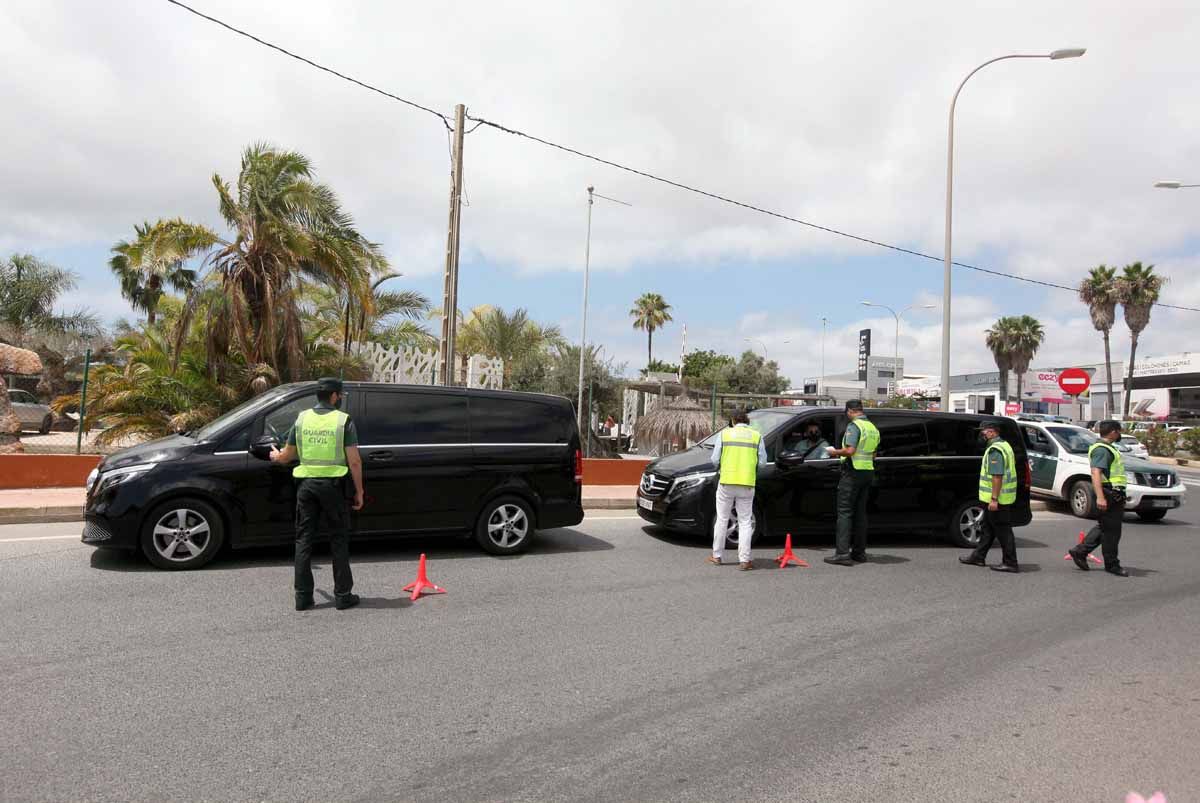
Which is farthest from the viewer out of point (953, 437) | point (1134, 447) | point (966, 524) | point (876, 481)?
point (1134, 447)

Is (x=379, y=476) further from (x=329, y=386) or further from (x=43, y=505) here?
(x=43, y=505)

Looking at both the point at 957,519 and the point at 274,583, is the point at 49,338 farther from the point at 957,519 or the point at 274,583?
the point at 957,519

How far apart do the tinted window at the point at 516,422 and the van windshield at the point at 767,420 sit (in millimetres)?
2344

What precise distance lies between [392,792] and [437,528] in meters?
5.05

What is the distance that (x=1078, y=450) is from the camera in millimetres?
15305

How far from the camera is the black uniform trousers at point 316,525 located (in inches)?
242

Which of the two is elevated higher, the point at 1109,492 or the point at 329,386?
the point at 329,386

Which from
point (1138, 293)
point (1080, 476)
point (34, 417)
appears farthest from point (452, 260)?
point (1138, 293)

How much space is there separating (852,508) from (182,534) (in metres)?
6.76

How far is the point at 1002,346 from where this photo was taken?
51.2 meters

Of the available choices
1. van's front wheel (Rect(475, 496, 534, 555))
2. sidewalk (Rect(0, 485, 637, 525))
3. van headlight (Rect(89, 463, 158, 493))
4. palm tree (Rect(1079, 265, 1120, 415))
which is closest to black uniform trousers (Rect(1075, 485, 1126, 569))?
van's front wheel (Rect(475, 496, 534, 555))

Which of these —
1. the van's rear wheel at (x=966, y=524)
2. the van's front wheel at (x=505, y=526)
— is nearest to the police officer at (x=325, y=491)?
the van's front wheel at (x=505, y=526)

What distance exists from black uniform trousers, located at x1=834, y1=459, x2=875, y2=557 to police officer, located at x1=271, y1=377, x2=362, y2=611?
5209 mm

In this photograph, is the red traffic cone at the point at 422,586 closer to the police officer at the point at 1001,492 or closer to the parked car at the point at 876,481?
the parked car at the point at 876,481
